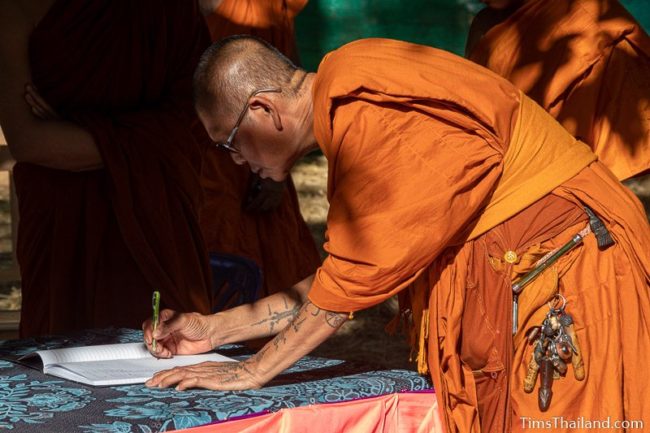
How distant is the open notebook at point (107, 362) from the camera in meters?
2.56

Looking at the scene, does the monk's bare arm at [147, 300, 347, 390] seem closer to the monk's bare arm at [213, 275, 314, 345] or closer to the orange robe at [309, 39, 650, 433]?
the orange robe at [309, 39, 650, 433]

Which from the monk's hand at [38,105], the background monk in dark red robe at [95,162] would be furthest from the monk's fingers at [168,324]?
the monk's hand at [38,105]

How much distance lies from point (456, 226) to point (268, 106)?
1.70ft

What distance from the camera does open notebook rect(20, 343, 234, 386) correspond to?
8.39ft

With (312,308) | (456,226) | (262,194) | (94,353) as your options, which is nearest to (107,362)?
(94,353)

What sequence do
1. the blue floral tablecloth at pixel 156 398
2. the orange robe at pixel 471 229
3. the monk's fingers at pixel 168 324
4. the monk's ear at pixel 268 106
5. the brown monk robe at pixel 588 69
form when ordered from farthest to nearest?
the brown monk robe at pixel 588 69 → the monk's fingers at pixel 168 324 → the monk's ear at pixel 268 106 → the orange robe at pixel 471 229 → the blue floral tablecloth at pixel 156 398

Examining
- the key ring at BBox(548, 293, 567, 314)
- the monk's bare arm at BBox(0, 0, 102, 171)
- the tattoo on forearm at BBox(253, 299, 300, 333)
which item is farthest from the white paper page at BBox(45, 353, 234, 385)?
the monk's bare arm at BBox(0, 0, 102, 171)

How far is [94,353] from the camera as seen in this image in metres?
2.76

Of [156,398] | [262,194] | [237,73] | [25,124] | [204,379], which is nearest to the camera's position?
[156,398]

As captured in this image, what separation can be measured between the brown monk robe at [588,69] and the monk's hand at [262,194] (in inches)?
53.3

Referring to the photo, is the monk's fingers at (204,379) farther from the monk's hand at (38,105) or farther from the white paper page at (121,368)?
the monk's hand at (38,105)

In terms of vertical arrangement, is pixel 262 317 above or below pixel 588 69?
below

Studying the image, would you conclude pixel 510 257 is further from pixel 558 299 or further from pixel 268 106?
pixel 268 106

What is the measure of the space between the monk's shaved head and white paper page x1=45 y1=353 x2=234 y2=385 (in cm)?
59
